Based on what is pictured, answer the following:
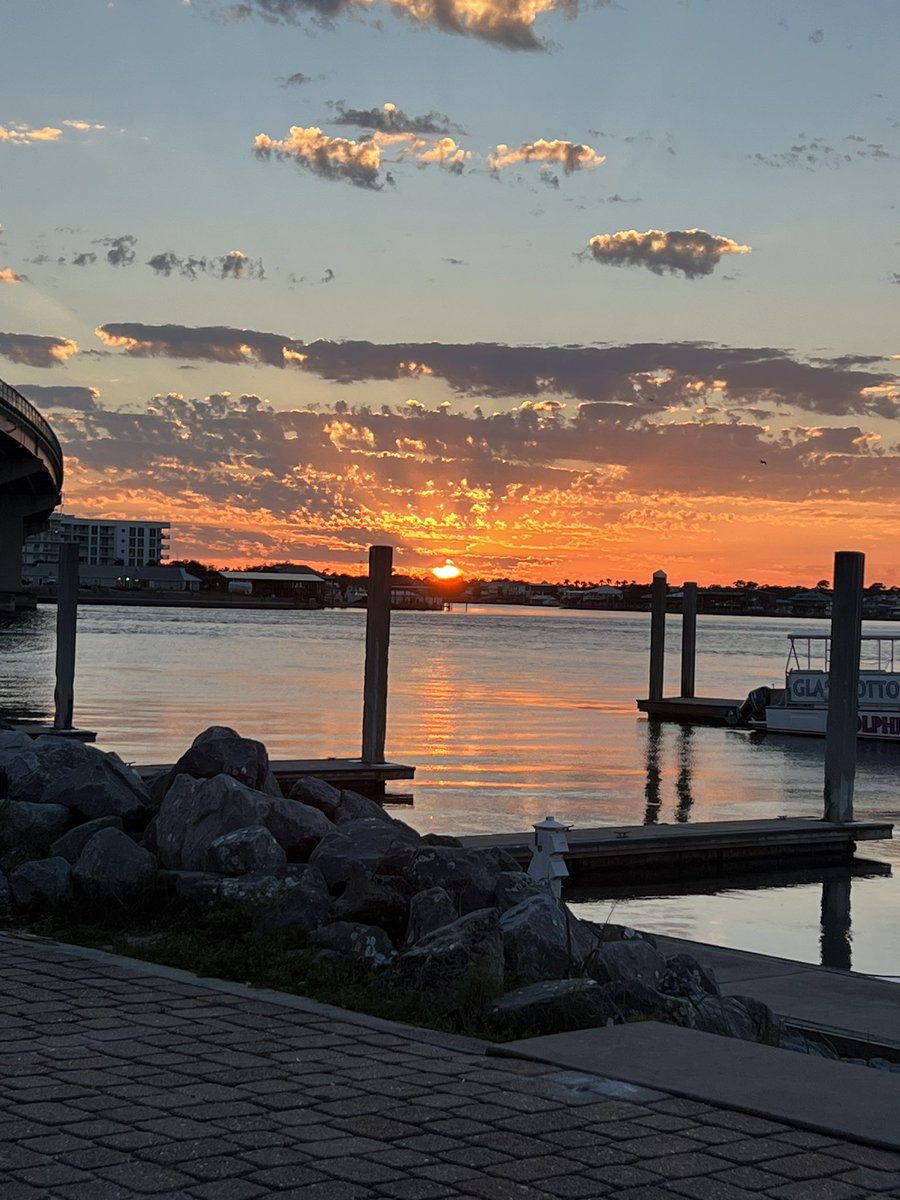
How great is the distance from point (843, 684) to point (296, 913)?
12.2 meters

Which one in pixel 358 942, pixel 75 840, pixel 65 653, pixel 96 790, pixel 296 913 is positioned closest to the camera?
pixel 358 942

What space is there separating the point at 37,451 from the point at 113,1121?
71685 millimetres

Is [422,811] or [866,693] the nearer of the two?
[422,811]

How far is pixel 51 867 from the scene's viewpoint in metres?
10.1

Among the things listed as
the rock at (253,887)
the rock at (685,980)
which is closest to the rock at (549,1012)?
the rock at (685,980)

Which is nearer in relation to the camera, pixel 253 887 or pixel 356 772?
pixel 253 887

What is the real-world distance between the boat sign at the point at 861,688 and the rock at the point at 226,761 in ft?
94.8

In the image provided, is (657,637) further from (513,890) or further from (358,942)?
(358,942)

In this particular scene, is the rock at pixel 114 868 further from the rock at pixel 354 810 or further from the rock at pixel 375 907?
the rock at pixel 354 810

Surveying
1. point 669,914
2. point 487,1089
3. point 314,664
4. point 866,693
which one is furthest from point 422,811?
point 314,664

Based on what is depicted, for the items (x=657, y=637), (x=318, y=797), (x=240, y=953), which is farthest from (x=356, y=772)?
(x=657, y=637)

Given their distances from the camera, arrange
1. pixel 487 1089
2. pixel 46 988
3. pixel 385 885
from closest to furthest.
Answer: pixel 487 1089
pixel 46 988
pixel 385 885

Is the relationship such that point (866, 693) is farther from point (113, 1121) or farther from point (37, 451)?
point (37, 451)

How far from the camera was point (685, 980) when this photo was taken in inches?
339
